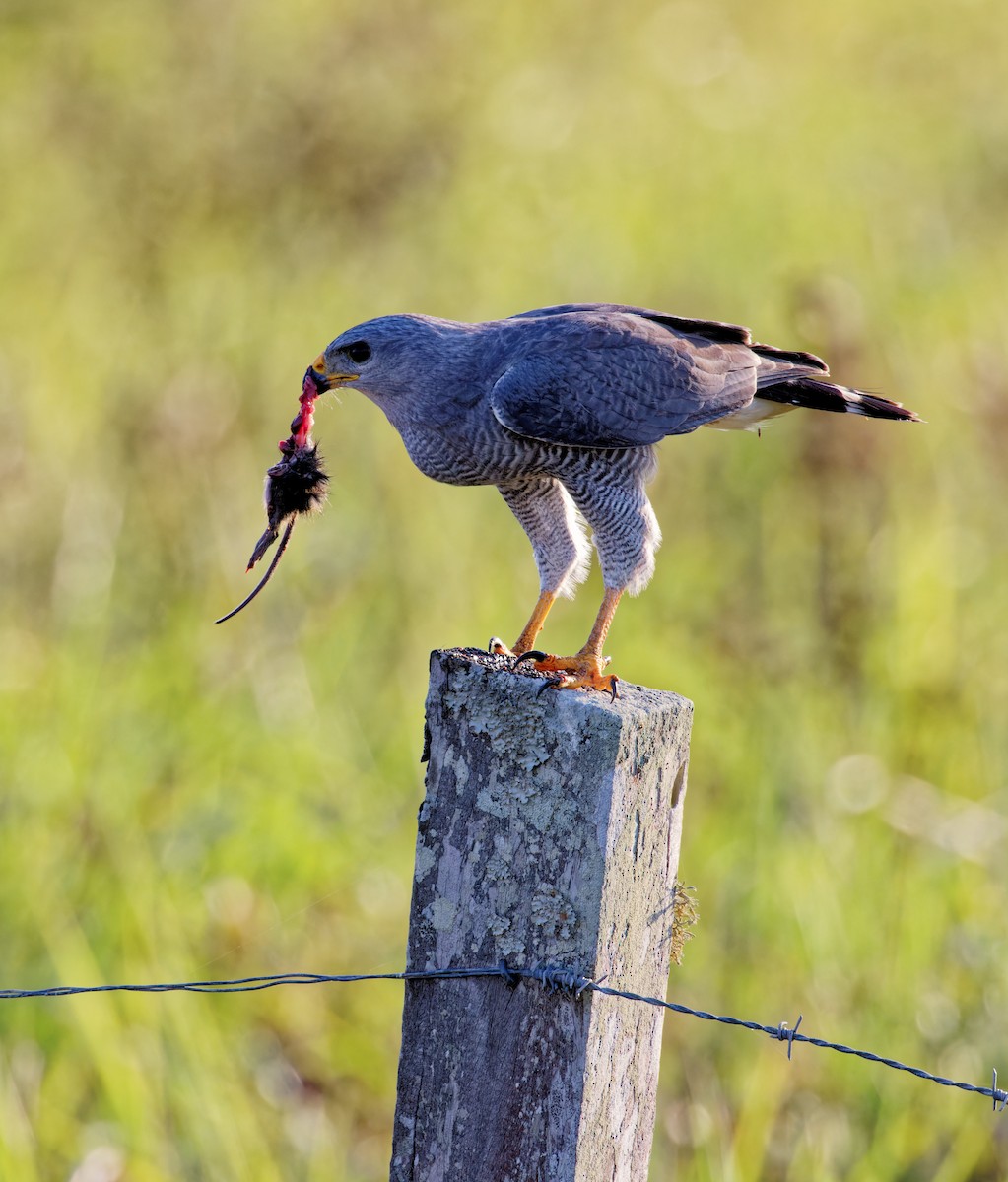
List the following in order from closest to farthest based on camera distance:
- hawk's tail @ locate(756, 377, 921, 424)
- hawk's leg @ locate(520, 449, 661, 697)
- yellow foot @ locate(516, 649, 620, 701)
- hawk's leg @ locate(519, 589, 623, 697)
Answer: hawk's leg @ locate(519, 589, 623, 697) → yellow foot @ locate(516, 649, 620, 701) → hawk's leg @ locate(520, 449, 661, 697) → hawk's tail @ locate(756, 377, 921, 424)

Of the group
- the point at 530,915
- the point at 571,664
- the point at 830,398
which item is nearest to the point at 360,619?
the point at 830,398

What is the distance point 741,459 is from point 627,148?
3.90 meters

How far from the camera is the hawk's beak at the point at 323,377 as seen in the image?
2.62m

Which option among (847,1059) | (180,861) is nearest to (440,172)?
(180,861)

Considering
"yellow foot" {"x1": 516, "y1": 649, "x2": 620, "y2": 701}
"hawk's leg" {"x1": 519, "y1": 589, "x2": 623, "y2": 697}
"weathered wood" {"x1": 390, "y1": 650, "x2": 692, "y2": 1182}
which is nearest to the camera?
"weathered wood" {"x1": 390, "y1": 650, "x2": 692, "y2": 1182}

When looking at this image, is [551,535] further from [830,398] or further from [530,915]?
[530,915]

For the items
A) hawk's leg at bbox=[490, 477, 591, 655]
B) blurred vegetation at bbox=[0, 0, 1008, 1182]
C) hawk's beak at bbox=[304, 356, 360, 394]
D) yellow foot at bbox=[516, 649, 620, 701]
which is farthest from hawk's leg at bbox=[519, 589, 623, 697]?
blurred vegetation at bbox=[0, 0, 1008, 1182]

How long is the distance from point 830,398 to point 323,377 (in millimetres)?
971

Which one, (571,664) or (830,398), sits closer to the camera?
(571,664)

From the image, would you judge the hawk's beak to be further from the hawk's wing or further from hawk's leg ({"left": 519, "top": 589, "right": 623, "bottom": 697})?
hawk's leg ({"left": 519, "top": 589, "right": 623, "bottom": 697})

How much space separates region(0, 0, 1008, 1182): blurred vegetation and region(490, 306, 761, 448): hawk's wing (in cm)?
131

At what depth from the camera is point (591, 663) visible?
236 cm

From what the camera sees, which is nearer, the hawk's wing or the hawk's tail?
the hawk's wing

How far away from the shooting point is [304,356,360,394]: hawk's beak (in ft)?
8.61
